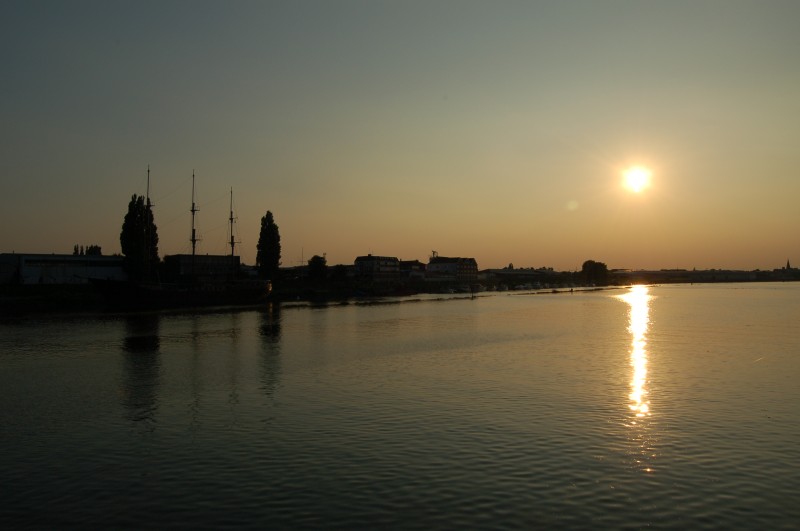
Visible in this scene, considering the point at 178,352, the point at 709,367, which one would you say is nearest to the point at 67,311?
the point at 178,352

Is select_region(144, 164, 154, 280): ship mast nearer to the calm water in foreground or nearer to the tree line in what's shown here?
the tree line

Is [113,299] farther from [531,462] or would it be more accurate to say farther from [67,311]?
A: [531,462]

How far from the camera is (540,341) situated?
Result: 173ft

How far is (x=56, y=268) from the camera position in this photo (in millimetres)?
125875

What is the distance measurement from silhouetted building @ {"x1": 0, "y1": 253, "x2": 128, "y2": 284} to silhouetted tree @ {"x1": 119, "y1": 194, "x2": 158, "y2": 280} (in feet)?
37.1

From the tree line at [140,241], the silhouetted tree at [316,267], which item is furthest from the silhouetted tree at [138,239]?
the silhouetted tree at [316,267]

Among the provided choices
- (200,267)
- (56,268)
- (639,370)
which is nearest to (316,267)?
(200,267)

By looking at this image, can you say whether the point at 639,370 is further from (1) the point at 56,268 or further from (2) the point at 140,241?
(1) the point at 56,268

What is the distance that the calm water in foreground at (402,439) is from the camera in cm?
1454

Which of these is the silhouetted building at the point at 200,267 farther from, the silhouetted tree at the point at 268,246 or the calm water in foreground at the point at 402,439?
the calm water in foreground at the point at 402,439

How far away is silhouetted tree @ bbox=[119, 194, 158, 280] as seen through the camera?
108312 millimetres

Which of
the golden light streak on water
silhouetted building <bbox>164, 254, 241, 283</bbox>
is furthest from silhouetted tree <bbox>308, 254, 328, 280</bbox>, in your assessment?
the golden light streak on water

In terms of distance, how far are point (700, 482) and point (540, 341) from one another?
3668cm

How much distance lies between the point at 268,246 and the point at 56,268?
134ft
